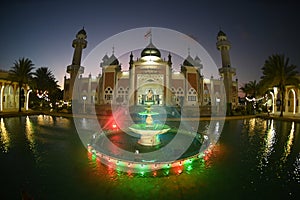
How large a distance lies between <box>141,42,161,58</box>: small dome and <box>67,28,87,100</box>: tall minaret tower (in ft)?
50.5

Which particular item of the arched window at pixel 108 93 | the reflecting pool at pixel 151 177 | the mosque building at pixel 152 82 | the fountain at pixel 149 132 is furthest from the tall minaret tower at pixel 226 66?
the reflecting pool at pixel 151 177

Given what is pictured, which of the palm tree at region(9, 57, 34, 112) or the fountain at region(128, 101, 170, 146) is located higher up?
the palm tree at region(9, 57, 34, 112)

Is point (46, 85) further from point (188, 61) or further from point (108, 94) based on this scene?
point (188, 61)

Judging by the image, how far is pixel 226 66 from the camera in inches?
1736

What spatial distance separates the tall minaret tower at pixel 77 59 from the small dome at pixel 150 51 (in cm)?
1538

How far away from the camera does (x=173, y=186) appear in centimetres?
586

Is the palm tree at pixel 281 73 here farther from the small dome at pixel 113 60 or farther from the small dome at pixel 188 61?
the small dome at pixel 113 60

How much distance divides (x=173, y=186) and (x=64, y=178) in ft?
11.4

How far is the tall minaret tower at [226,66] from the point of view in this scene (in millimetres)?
42734

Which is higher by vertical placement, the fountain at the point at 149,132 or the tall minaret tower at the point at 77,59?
the tall minaret tower at the point at 77,59

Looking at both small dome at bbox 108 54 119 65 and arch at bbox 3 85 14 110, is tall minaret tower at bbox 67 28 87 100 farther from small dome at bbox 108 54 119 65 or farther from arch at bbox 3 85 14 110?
arch at bbox 3 85 14 110

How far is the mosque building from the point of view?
37.3 m

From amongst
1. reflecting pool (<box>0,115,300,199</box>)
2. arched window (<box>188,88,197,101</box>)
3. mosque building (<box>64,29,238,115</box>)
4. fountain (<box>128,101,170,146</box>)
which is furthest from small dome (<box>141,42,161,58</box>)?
reflecting pool (<box>0,115,300,199</box>)

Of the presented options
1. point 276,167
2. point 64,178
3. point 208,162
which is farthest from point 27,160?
point 276,167
